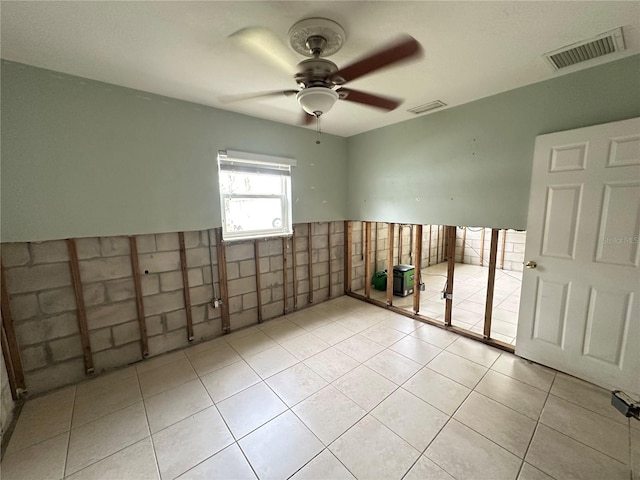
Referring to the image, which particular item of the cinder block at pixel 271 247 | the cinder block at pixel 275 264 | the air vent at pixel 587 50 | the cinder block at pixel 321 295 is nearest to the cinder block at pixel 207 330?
the cinder block at pixel 275 264

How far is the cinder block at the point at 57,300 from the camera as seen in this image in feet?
6.73

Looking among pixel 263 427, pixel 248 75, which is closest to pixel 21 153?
pixel 248 75

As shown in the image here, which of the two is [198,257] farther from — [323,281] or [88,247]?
[323,281]

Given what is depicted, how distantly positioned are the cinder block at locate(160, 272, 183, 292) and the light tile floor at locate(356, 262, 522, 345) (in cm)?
284

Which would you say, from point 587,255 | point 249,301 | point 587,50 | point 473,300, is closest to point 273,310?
point 249,301

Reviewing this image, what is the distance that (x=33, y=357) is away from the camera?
6.67 ft

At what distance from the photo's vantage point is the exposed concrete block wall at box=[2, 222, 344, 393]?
79.3 inches

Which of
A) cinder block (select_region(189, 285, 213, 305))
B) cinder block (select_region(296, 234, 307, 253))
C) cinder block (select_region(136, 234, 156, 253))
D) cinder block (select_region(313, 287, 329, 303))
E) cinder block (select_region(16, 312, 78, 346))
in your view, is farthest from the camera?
cinder block (select_region(313, 287, 329, 303))

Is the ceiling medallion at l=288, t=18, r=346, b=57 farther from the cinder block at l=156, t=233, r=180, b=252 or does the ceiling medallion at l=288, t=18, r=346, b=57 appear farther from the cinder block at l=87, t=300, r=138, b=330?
the cinder block at l=87, t=300, r=138, b=330

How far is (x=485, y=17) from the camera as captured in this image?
55.6 inches

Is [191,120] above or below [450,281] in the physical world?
above

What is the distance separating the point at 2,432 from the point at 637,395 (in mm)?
4542

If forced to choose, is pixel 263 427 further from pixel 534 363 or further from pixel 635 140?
pixel 635 140

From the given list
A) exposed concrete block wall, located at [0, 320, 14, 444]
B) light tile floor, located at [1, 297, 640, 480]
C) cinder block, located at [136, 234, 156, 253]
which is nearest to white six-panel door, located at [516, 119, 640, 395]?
light tile floor, located at [1, 297, 640, 480]
